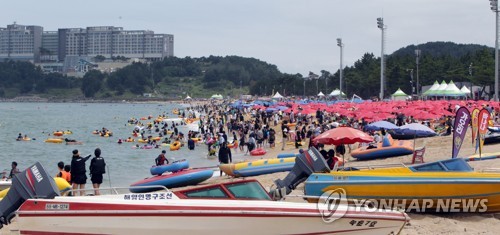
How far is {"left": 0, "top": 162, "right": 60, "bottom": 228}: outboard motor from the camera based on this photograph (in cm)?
1127

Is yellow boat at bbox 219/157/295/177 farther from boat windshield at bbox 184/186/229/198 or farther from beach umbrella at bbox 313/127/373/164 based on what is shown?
A: boat windshield at bbox 184/186/229/198

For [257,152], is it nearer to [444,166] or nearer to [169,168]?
[169,168]

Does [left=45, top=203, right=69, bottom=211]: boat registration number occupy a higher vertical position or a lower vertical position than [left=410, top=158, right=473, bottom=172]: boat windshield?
lower

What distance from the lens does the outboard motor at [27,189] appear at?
11.3 meters

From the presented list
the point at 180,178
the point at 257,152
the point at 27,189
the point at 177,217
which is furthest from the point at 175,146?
the point at 177,217

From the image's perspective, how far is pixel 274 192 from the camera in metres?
11.3

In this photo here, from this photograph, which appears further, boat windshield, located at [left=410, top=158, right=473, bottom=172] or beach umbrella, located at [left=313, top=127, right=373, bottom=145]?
beach umbrella, located at [left=313, top=127, right=373, bottom=145]

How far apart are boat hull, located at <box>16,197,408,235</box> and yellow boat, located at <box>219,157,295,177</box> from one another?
10872mm

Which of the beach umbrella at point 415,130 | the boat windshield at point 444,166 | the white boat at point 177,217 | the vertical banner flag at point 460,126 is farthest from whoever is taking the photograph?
the beach umbrella at point 415,130

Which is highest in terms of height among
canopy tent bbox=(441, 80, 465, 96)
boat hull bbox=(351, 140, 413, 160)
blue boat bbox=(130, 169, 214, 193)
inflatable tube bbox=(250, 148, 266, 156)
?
canopy tent bbox=(441, 80, 465, 96)

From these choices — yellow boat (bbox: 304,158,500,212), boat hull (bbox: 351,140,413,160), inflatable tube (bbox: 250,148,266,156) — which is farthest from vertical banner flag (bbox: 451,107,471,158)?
inflatable tube (bbox: 250,148,266,156)

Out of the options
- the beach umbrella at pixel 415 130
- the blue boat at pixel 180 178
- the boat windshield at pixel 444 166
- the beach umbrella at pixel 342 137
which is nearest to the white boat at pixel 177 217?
the boat windshield at pixel 444 166

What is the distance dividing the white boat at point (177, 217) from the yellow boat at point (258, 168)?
1073cm

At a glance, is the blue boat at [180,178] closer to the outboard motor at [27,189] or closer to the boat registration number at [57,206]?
the outboard motor at [27,189]
